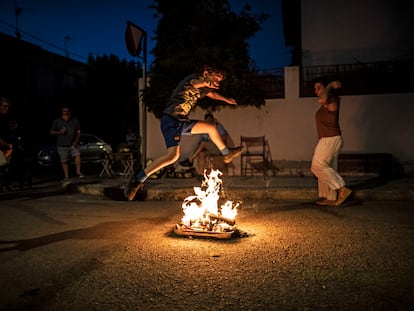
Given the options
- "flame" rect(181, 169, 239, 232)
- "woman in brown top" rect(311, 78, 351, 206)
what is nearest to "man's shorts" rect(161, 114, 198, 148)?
"flame" rect(181, 169, 239, 232)

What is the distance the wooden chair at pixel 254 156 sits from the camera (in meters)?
11.1

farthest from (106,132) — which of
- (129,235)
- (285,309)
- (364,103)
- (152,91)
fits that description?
(285,309)

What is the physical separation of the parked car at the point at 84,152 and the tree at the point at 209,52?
5536 mm

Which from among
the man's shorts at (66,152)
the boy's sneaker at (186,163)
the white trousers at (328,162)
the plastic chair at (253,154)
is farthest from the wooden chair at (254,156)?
the man's shorts at (66,152)

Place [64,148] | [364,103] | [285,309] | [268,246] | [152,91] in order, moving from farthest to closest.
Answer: [152,91]
[364,103]
[64,148]
[268,246]
[285,309]

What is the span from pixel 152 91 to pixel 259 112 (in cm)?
309

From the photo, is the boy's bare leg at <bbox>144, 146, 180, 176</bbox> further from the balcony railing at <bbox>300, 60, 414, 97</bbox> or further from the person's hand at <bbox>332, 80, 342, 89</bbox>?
the balcony railing at <bbox>300, 60, 414, 97</bbox>

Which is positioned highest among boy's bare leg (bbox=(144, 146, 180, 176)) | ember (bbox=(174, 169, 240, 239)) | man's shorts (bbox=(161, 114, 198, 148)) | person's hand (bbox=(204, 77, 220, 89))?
person's hand (bbox=(204, 77, 220, 89))

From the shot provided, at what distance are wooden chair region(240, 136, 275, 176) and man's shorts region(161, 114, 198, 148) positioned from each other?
5641 mm

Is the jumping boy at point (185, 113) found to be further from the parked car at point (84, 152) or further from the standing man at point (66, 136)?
the parked car at point (84, 152)

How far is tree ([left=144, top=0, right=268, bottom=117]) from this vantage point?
1109 centimetres

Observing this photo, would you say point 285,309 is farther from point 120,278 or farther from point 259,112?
point 259,112

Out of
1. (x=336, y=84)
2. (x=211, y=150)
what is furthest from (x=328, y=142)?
(x=211, y=150)

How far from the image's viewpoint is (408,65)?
1060 centimetres
